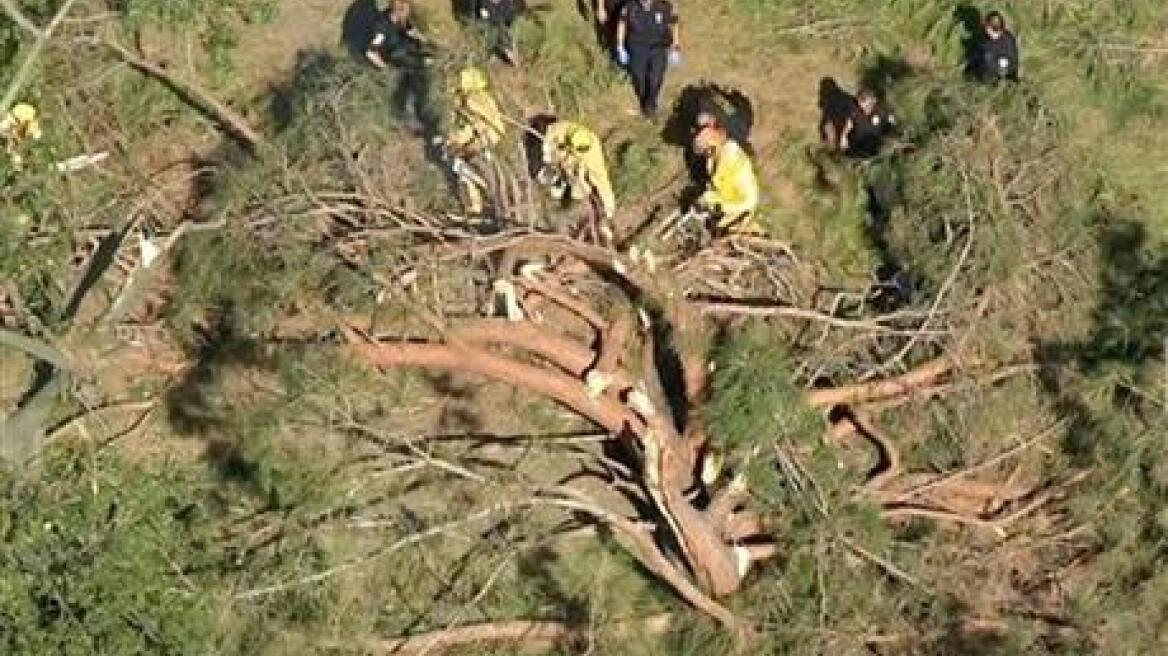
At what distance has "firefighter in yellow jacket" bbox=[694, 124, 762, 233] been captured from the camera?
15844 millimetres

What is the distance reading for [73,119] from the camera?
16188 mm

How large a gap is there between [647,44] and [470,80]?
205 centimetres

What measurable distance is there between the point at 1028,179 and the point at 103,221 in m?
5.65

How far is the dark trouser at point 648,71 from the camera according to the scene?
1730cm

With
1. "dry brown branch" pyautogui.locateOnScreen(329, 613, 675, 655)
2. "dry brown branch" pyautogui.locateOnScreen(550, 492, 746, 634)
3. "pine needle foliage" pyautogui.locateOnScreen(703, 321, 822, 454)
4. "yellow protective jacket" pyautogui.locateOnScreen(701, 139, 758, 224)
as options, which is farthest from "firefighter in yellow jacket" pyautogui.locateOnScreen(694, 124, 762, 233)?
"dry brown branch" pyautogui.locateOnScreen(329, 613, 675, 655)

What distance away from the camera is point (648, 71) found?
17.4m

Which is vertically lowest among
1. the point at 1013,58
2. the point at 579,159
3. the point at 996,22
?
the point at 579,159

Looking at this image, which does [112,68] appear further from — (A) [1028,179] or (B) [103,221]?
(A) [1028,179]

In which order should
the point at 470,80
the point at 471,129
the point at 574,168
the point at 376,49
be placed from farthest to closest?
the point at 376,49 → the point at 574,168 → the point at 470,80 → the point at 471,129

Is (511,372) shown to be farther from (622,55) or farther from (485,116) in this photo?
(622,55)

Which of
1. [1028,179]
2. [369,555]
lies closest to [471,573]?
[369,555]

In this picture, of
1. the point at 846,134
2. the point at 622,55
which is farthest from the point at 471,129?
the point at 846,134

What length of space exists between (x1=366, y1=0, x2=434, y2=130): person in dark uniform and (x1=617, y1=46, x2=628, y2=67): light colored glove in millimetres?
1372

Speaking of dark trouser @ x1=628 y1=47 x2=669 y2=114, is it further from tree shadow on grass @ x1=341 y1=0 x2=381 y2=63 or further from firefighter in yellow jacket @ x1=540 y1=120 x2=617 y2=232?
tree shadow on grass @ x1=341 y1=0 x2=381 y2=63
